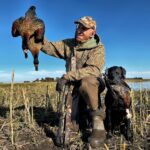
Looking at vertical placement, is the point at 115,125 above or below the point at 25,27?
below

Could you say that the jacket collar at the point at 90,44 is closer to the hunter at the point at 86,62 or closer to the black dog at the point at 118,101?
the hunter at the point at 86,62

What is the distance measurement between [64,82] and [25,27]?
903 mm

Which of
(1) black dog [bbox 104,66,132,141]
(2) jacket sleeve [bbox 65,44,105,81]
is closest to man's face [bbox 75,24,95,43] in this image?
(2) jacket sleeve [bbox 65,44,105,81]

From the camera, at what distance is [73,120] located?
6484 mm

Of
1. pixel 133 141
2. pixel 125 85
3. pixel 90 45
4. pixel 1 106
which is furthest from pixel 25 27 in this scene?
pixel 1 106

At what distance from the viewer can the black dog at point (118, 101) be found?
581 cm

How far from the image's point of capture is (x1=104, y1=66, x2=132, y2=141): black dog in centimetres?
581

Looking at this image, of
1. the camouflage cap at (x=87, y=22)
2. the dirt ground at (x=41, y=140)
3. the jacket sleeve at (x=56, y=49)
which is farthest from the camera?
the jacket sleeve at (x=56, y=49)

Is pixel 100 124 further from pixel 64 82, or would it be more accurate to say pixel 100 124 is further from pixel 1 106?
pixel 1 106

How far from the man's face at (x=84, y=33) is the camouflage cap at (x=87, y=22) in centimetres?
6

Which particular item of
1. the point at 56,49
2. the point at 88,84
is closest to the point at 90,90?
the point at 88,84

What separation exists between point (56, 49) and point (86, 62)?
0.74 metres

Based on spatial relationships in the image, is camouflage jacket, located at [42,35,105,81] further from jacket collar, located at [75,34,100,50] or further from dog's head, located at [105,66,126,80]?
dog's head, located at [105,66,126,80]

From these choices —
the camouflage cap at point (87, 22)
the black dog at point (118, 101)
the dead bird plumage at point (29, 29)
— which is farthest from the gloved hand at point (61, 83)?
the camouflage cap at point (87, 22)
